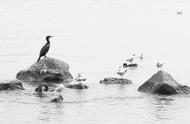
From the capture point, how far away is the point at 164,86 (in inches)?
1200

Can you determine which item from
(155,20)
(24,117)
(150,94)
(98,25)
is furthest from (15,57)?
(155,20)

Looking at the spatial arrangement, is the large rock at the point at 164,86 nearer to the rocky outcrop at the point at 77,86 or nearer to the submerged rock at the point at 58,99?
the rocky outcrop at the point at 77,86

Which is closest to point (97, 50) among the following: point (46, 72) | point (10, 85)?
point (46, 72)

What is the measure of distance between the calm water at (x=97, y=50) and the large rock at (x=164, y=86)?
1.76 feet

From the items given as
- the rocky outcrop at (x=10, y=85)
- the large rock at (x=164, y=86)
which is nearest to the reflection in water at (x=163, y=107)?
the large rock at (x=164, y=86)

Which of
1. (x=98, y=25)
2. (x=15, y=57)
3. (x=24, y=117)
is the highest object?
(x=98, y=25)

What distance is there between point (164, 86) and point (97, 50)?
18.2 meters

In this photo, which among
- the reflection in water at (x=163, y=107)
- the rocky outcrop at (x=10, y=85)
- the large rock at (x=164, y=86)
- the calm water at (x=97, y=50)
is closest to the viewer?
the reflection in water at (x=163, y=107)

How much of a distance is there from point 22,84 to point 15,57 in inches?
442

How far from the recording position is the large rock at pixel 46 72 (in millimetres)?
34031

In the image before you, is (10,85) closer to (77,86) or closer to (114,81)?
(77,86)

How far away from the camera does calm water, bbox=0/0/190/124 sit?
26.6 meters

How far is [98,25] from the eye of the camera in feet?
217

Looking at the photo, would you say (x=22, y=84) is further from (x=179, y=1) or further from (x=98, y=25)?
(x=179, y=1)
